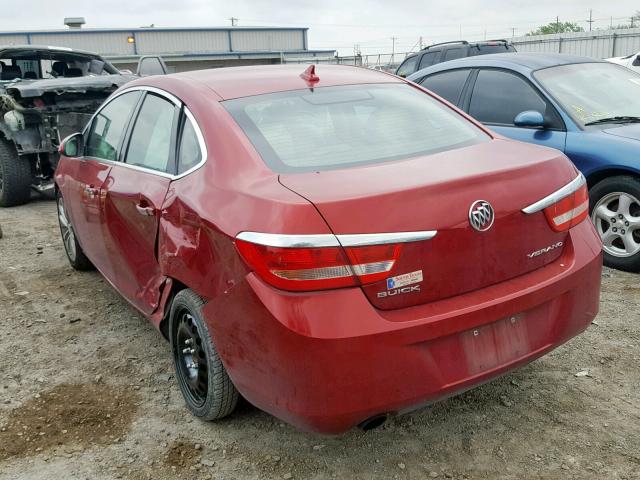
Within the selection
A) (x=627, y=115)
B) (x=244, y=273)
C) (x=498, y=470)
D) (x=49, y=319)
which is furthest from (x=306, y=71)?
(x=627, y=115)

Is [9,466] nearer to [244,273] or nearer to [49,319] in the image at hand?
[244,273]

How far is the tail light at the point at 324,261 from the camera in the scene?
2.16m

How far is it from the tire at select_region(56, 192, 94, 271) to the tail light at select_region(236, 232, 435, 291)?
3.34 metres

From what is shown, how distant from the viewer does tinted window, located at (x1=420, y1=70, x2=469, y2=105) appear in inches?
236

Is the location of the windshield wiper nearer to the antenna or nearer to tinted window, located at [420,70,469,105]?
tinted window, located at [420,70,469,105]

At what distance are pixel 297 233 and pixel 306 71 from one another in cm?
150

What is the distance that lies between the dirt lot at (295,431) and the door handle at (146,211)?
95 cm

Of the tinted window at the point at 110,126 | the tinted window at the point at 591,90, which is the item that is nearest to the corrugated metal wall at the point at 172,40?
the tinted window at the point at 110,126

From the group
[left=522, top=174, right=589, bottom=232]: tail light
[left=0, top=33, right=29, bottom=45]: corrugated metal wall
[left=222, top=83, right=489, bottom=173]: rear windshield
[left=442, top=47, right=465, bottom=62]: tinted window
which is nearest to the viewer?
[left=522, top=174, right=589, bottom=232]: tail light

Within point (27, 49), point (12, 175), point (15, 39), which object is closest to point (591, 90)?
point (12, 175)

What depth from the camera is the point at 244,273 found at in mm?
2316

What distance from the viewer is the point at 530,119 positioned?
16.5 ft

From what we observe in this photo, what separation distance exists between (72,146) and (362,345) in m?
3.17

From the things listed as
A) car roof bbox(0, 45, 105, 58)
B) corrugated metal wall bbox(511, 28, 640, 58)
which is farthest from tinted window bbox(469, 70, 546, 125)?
corrugated metal wall bbox(511, 28, 640, 58)
